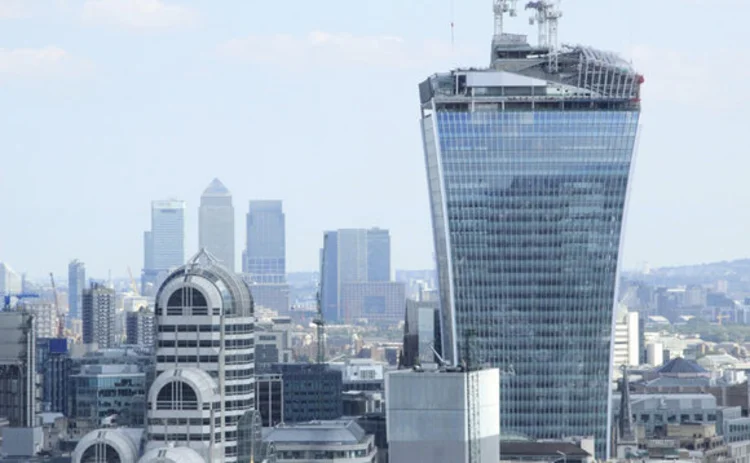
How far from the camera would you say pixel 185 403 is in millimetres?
140750

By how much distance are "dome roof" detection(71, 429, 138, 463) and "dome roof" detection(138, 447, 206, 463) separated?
194cm

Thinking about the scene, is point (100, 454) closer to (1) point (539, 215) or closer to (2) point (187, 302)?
(2) point (187, 302)

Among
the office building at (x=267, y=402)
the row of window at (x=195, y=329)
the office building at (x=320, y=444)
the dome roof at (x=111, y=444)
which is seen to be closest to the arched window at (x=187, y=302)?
the row of window at (x=195, y=329)

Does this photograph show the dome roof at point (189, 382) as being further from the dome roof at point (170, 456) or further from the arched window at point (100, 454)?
the dome roof at point (170, 456)

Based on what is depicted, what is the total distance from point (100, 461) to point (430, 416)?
2238 centimetres

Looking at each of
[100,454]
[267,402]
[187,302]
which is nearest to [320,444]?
[187,302]

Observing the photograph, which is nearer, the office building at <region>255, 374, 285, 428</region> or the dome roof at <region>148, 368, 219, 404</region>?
the dome roof at <region>148, 368, 219, 404</region>

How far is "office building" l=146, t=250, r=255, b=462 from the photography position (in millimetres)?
140500

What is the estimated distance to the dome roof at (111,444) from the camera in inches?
5389

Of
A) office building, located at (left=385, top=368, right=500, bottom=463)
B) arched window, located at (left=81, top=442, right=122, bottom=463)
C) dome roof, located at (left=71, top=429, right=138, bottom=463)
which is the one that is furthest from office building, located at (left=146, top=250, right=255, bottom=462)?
office building, located at (left=385, top=368, right=500, bottom=463)

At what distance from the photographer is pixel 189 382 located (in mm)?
140500

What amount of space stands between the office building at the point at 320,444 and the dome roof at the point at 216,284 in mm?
8270

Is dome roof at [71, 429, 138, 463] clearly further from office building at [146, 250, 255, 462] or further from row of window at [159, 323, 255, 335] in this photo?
row of window at [159, 323, 255, 335]

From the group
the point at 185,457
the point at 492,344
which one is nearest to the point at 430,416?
the point at 185,457
